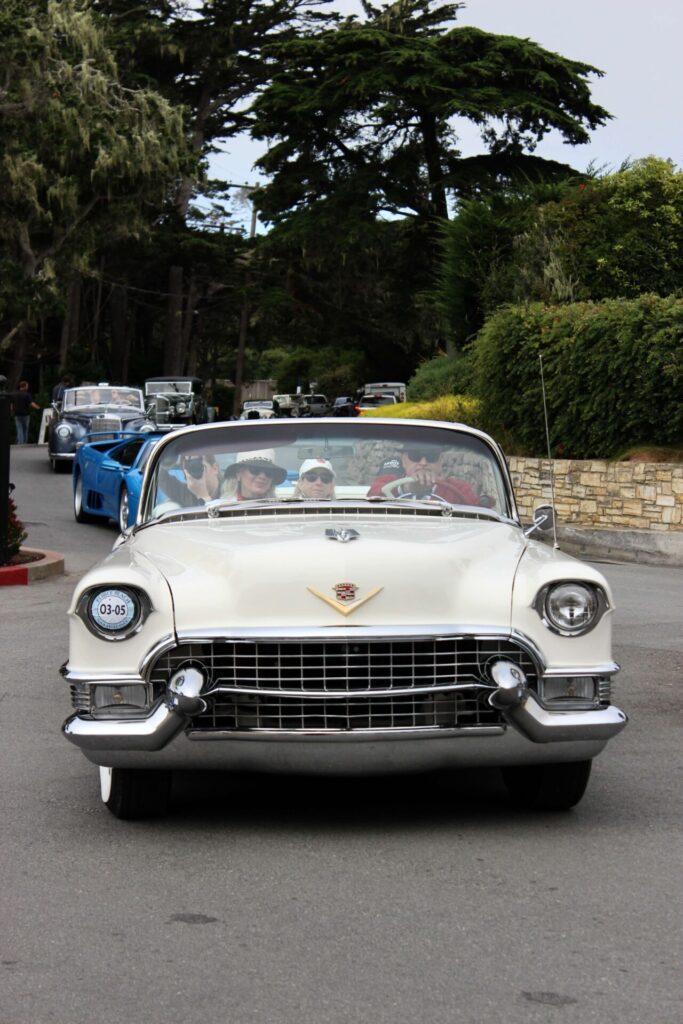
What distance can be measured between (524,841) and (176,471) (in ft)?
8.26

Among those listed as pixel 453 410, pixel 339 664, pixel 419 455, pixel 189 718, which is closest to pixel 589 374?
pixel 453 410

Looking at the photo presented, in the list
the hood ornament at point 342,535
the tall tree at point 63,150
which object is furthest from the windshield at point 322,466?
the tall tree at point 63,150

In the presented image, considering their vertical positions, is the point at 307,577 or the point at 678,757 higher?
the point at 307,577

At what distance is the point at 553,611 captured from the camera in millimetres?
5762

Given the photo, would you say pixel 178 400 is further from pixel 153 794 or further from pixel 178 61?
pixel 153 794

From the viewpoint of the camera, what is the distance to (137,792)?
19.2 ft

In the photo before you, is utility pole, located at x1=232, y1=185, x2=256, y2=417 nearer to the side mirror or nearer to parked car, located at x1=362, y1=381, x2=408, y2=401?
parked car, located at x1=362, y1=381, x2=408, y2=401

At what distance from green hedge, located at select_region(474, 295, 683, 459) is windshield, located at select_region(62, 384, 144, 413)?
9531 millimetres

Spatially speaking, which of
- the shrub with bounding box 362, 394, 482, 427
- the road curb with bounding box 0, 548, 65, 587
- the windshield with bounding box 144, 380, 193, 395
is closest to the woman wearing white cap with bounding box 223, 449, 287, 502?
the road curb with bounding box 0, 548, 65, 587

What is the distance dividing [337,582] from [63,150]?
125 ft

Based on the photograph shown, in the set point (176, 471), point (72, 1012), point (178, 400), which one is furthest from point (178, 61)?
point (72, 1012)

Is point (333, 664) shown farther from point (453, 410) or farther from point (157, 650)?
point (453, 410)

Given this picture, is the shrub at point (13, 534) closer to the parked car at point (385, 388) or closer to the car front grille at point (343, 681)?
the car front grille at point (343, 681)

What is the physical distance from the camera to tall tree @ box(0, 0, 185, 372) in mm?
37594
